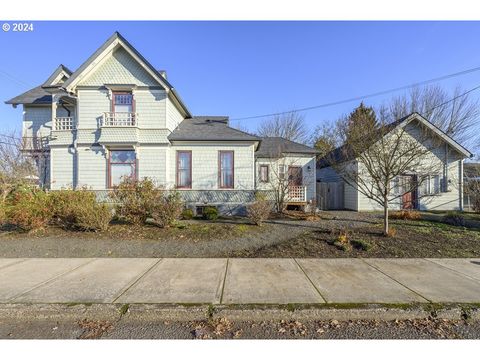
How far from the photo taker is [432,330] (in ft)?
10.5

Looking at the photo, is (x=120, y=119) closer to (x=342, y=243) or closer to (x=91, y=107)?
(x=91, y=107)

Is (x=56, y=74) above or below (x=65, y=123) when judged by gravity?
above

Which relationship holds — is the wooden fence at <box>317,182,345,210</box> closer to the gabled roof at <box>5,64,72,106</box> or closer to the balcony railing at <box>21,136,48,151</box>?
the balcony railing at <box>21,136,48,151</box>

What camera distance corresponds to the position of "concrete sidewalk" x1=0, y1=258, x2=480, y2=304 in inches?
153

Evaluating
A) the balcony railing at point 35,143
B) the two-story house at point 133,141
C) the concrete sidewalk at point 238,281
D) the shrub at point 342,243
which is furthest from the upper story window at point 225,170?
the balcony railing at point 35,143

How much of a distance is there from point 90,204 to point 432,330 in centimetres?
934

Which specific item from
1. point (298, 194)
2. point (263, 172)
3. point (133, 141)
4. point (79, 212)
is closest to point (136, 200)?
point (79, 212)

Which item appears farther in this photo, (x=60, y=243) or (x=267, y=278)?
(x=60, y=243)

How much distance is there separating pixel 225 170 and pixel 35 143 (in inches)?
486

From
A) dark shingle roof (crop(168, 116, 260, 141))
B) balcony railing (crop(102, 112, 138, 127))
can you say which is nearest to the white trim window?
dark shingle roof (crop(168, 116, 260, 141))

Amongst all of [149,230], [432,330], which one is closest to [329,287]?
[432,330]

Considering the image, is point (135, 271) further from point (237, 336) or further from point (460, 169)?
point (460, 169)

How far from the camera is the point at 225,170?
14258 mm

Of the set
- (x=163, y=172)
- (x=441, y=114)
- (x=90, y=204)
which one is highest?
(x=441, y=114)
